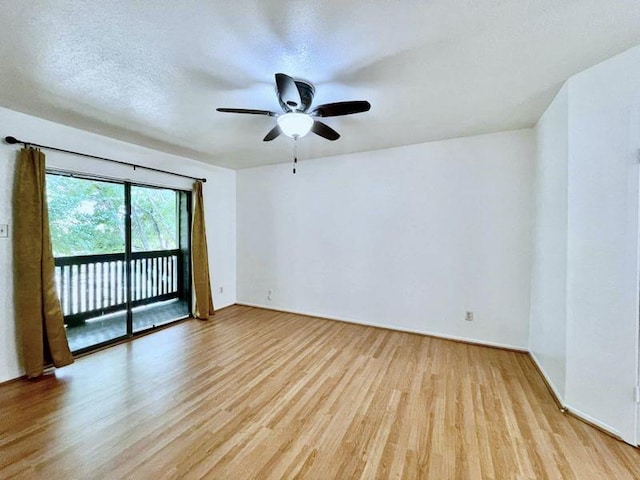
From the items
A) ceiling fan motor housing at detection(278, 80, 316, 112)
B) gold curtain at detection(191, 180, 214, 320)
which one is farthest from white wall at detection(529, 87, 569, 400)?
gold curtain at detection(191, 180, 214, 320)

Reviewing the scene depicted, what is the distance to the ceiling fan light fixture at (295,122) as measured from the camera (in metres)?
1.93

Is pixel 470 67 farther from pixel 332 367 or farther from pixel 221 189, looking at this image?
pixel 221 189

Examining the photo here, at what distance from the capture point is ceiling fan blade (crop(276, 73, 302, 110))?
1542 millimetres

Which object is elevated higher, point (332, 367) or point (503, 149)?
point (503, 149)

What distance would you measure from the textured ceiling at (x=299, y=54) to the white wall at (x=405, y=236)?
2.42 ft

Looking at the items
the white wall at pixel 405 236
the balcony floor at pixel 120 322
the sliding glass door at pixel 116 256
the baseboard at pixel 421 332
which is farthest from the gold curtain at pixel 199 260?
the baseboard at pixel 421 332

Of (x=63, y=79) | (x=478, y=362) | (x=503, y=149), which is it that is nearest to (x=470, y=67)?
(x=503, y=149)

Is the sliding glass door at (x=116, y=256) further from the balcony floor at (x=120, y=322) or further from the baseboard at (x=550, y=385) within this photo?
the baseboard at (x=550, y=385)

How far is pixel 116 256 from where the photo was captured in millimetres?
3418

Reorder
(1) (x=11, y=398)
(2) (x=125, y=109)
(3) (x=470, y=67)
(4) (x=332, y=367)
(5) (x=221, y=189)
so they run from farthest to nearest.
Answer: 1. (5) (x=221, y=189)
2. (4) (x=332, y=367)
3. (2) (x=125, y=109)
4. (1) (x=11, y=398)
5. (3) (x=470, y=67)

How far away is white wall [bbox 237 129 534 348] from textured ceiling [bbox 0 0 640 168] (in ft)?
2.42

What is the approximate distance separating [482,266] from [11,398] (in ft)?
15.3

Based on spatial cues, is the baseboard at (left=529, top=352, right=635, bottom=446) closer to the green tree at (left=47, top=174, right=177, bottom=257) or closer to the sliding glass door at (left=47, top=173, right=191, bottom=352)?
the sliding glass door at (left=47, top=173, right=191, bottom=352)

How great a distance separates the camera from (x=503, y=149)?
3027mm
